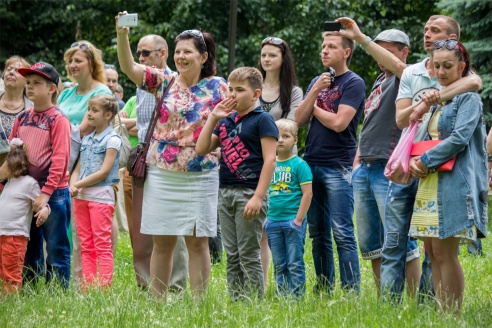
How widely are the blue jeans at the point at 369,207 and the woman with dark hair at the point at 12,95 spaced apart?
326cm

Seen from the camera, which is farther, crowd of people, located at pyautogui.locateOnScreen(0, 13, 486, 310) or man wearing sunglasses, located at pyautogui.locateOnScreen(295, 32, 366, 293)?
man wearing sunglasses, located at pyautogui.locateOnScreen(295, 32, 366, 293)

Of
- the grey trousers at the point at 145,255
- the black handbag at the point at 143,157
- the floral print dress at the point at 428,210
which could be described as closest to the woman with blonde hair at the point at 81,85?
the grey trousers at the point at 145,255

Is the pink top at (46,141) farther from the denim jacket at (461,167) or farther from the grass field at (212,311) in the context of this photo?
the denim jacket at (461,167)

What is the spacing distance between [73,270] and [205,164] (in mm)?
2168

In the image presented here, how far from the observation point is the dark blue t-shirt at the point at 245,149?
252 inches

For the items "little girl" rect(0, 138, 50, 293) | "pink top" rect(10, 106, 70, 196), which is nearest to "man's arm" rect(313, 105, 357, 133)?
"pink top" rect(10, 106, 70, 196)

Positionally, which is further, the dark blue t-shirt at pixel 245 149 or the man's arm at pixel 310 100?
the man's arm at pixel 310 100

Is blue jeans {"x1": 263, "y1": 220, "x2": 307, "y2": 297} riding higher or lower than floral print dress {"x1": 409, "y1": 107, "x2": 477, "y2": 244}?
lower

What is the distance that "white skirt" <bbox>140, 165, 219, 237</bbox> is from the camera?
6527mm

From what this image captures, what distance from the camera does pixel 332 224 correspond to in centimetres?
718

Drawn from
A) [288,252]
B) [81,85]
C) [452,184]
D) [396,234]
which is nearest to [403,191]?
[396,234]

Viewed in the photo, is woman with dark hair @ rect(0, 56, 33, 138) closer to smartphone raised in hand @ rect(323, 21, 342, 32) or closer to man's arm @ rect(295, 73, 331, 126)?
man's arm @ rect(295, 73, 331, 126)

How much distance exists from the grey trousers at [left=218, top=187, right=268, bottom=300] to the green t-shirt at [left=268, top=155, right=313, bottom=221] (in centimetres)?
90

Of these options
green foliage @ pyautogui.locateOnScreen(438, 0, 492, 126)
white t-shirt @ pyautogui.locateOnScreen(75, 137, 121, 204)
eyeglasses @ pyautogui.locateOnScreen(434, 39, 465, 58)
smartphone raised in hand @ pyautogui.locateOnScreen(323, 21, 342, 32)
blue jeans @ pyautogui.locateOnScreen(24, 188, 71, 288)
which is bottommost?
blue jeans @ pyautogui.locateOnScreen(24, 188, 71, 288)
